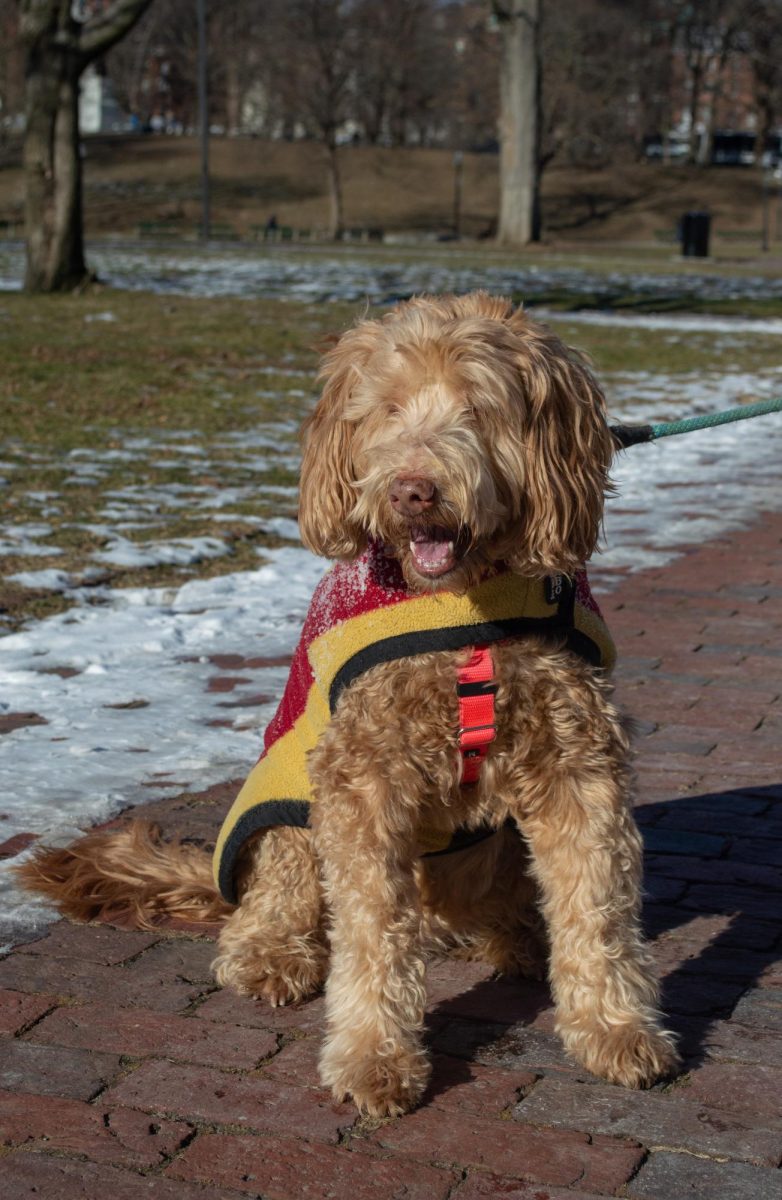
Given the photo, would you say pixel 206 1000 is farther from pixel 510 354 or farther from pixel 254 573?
pixel 254 573

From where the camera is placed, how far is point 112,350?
15.5m

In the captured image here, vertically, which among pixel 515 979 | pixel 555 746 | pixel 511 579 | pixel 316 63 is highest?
pixel 316 63

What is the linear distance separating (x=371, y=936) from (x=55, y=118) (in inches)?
790

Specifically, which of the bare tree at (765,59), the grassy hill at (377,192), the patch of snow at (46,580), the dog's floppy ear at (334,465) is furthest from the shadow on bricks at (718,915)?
the bare tree at (765,59)

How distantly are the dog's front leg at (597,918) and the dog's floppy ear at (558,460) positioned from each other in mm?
450

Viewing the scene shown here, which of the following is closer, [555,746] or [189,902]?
[555,746]

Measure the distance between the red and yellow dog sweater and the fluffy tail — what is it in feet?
1.19

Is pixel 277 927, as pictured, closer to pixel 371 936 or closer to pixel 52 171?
pixel 371 936

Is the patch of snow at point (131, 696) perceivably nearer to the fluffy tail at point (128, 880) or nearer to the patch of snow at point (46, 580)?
the fluffy tail at point (128, 880)

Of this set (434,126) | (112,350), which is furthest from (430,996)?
A: (434,126)

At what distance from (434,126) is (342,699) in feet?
273

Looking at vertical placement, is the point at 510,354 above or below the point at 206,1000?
A: above

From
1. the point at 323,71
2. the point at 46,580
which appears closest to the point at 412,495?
the point at 46,580

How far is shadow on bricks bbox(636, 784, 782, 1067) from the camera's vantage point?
335cm
